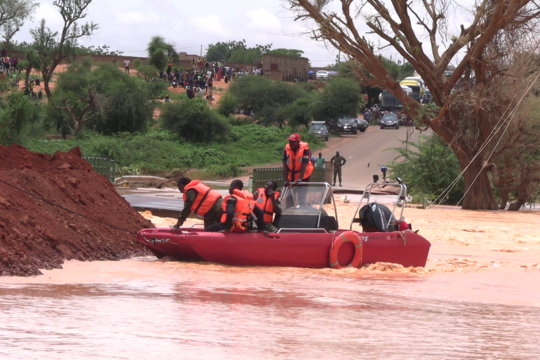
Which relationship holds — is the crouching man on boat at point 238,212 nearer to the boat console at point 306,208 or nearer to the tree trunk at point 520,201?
the boat console at point 306,208

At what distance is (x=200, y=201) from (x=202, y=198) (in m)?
0.06

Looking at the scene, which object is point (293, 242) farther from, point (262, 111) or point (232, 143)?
point (262, 111)

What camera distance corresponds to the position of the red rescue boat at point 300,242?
12.9 metres

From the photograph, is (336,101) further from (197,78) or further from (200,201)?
(200,201)

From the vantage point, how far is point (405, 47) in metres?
27.4

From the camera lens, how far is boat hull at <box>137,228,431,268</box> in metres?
12.9

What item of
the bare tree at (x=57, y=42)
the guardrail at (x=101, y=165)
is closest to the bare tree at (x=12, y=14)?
the bare tree at (x=57, y=42)

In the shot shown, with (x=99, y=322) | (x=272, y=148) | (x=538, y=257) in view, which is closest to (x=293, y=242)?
(x=99, y=322)

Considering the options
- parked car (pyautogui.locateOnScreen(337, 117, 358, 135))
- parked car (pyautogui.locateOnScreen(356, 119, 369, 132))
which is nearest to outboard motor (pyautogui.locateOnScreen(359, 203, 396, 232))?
parked car (pyautogui.locateOnScreen(337, 117, 358, 135))

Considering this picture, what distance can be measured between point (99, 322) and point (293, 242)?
4.91m

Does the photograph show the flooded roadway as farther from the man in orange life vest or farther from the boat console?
the man in orange life vest

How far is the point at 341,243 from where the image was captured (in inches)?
515

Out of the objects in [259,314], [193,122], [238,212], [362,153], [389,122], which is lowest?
[259,314]

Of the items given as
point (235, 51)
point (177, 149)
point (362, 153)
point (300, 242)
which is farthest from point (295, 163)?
point (235, 51)
